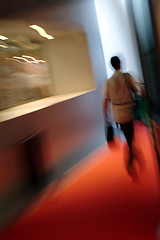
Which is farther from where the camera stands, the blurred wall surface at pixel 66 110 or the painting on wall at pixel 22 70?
the painting on wall at pixel 22 70

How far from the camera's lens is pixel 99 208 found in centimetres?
313

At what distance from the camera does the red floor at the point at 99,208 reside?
103 inches

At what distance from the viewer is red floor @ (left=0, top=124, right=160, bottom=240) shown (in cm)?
263

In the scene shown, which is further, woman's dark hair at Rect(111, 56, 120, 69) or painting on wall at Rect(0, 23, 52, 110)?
painting on wall at Rect(0, 23, 52, 110)

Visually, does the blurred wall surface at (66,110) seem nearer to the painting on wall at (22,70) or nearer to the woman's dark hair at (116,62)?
the painting on wall at (22,70)

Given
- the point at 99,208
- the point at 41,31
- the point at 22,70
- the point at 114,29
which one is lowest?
the point at 99,208

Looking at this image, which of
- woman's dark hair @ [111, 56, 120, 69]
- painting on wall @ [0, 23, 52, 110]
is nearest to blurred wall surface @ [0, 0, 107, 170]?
painting on wall @ [0, 23, 52, 110]

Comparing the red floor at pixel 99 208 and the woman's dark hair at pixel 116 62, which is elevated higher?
the woman's dark hair at pixel 116 62

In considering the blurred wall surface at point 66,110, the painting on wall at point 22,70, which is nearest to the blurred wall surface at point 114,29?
the blurred wall surface at point 66,110

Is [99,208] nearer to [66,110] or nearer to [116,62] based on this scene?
[116,62]

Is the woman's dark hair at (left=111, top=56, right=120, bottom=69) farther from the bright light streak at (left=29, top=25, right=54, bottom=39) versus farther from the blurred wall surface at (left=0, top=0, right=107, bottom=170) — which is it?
the bright light streak at (left=29, top=25, right=54, bottom=39)

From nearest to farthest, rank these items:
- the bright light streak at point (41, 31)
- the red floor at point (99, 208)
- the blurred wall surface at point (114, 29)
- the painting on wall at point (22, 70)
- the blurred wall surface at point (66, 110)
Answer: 1. the red floor at point (99, 208)
2. the blurred wall surface at point (66, 110)
3. the painting on wall at point (22, 70)
4. the bright light streak at point (41, 31)
5. the blurred wall surface at point (114, 29)

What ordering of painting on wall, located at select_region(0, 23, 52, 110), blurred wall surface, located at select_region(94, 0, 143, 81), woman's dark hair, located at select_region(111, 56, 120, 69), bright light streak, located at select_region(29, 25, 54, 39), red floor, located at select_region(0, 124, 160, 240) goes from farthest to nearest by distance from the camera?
1. blurred wall surface, located at select_region(94, 0, 143, 81)
2. bright light streak, located at select_region(29, 25, 54, 39)
3. painting on wall, located at select_region(0, 23, 52, 110)
4. woman's dark hair, located at select_region(111, 56, 120, 69)
5. red floor, located at select_region(0, 124, 160, 240)

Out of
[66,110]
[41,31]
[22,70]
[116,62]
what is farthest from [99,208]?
[41,31]
